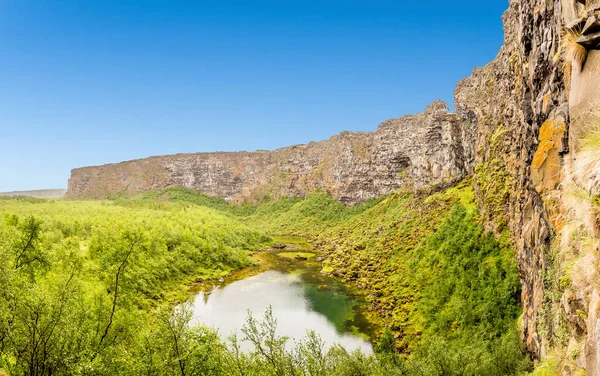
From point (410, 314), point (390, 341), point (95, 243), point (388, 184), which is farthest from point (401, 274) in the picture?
point (388, 184)

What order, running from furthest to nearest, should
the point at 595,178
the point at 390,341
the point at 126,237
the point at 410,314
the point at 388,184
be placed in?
the point at 388,184 → the point at 410,314 → the point at 126,237 → the point at 390,341 → the point at 595,178

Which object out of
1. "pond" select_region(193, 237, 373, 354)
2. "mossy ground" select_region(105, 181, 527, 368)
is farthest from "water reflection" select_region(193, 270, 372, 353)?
"mossy ground" select_region(105, 181, 527, 368)

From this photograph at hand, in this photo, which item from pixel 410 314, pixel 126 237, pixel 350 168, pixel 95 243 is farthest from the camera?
pixel 350 168

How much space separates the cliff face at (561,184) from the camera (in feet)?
22.7

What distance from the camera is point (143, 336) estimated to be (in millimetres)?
17297

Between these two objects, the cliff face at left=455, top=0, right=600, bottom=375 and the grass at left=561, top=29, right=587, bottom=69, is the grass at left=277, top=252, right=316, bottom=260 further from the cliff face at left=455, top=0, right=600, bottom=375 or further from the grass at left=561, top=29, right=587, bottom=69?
the grass at left=561, top=29, right=587, bottom=69

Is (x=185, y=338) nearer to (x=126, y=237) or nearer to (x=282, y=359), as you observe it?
(x=282, y=359)

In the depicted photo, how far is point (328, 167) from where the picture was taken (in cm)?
11425

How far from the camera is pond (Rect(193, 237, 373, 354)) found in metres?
32.9

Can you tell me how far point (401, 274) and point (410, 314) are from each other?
30.1ft

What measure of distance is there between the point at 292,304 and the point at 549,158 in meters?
33.5

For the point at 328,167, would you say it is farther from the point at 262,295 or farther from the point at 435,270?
the point at 435,270

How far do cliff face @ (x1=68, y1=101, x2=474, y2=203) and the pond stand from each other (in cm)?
3102

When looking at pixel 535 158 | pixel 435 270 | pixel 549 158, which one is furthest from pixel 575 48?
pixel 435 270
